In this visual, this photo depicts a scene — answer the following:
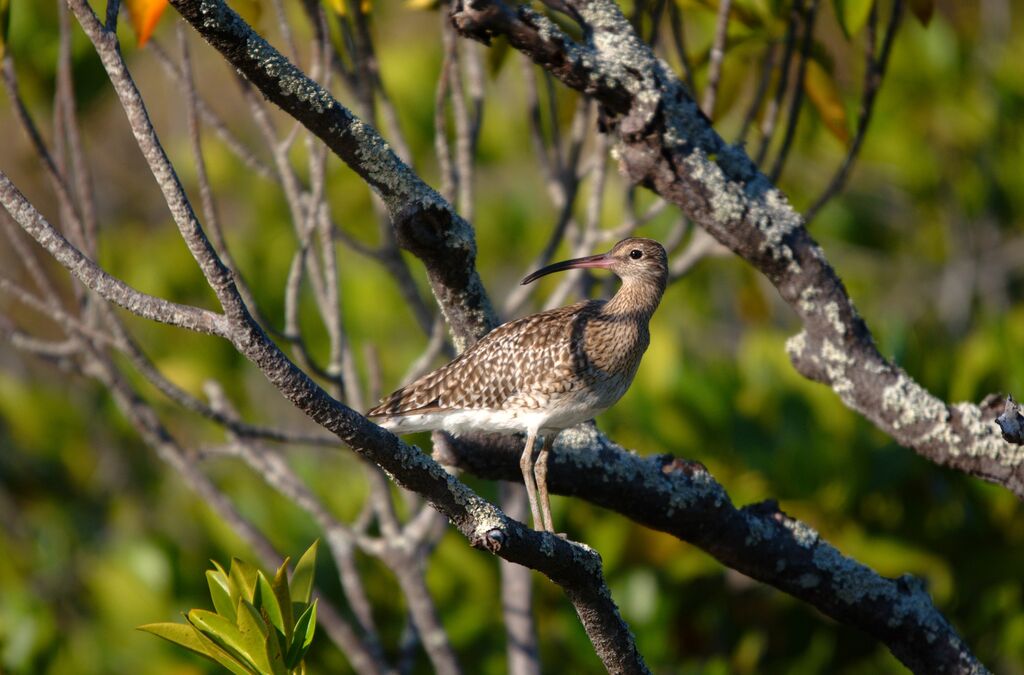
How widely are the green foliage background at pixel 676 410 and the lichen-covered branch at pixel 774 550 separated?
1766 millimetres

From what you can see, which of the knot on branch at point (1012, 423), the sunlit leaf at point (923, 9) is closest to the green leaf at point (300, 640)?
the knot on branch at point (1012, 423)

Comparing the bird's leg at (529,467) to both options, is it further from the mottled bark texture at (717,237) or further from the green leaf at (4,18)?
the green leaf at (4,18)

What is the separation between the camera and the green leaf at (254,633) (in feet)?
8.38

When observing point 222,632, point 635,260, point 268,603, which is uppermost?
point 635,260

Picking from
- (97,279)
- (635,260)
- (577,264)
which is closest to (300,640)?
(97,279)

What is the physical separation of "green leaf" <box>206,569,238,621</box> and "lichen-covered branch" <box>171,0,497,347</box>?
84cm

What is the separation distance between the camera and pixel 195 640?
2711 millimetres

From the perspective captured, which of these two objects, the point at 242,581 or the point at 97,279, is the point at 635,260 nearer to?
the point at 242,581

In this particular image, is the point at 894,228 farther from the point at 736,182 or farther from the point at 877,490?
the point at 736,182

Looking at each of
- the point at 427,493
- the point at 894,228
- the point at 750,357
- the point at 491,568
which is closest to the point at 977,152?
the point at 894,228

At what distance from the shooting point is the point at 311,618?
2680 millimetres

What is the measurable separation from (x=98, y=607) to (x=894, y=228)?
17.4ft

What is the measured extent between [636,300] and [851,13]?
1134mm

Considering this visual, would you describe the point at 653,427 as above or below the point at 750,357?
below
